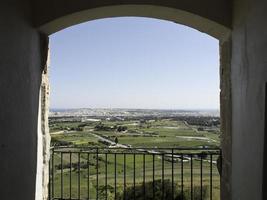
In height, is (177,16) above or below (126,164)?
above

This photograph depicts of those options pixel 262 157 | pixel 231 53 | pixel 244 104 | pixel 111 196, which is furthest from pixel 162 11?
pixel 111 196

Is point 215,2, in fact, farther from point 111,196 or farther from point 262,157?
point 111,196

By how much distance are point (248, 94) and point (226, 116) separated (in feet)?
2.56

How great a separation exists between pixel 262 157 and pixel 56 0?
2.20 metres

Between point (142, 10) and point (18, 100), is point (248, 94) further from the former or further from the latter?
point (18, 100)

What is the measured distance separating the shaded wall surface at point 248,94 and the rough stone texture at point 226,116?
0.42 ft

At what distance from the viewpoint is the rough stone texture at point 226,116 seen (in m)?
3.19

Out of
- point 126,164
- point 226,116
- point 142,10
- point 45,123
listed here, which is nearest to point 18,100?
point 45,123

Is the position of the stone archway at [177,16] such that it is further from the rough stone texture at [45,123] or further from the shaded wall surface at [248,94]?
the shaded wall surface at [248,94]

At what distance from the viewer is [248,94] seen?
2561mm

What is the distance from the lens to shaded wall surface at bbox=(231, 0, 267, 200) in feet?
7.37

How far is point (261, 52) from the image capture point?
2229 millimetres

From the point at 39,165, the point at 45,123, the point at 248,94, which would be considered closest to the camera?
the point at 248,94

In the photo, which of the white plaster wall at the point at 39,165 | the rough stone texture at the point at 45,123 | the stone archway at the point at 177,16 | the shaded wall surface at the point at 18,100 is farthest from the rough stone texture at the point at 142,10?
the white plaster wall at the point at 39,165
